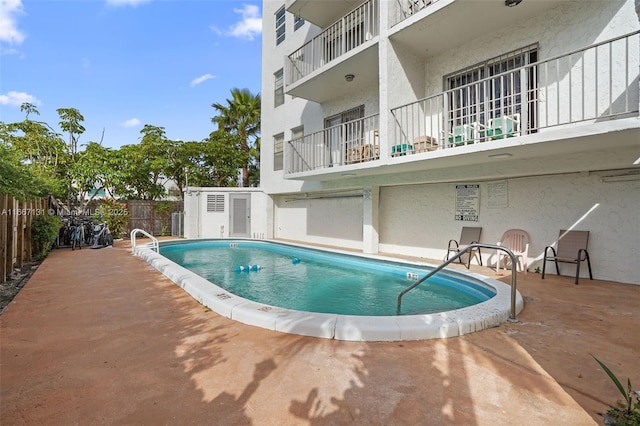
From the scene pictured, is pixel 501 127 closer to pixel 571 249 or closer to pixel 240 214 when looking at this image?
pixel 571 249

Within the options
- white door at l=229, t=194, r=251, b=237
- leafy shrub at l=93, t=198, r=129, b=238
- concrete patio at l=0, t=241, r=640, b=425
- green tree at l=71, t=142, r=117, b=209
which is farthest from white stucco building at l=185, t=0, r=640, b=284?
green tree at l=71, t=142, r=117, b=209

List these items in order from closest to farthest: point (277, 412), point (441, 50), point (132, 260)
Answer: point (277, 412) → point (441, 50) → point (132, 260)

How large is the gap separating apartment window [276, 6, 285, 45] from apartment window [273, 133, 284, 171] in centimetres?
493

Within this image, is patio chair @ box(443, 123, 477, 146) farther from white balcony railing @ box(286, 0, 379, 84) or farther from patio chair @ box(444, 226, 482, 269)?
white balcony railing @ box(286, 0, 379, 84)

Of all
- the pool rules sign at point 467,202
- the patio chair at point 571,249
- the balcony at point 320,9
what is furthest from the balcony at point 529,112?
the balcony at point 320,9

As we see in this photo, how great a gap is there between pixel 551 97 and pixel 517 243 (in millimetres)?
3529

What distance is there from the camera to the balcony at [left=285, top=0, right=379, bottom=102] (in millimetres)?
9242

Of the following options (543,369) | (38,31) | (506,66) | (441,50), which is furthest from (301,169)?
(543,369)

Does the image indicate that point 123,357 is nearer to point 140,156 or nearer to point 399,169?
point 399,169

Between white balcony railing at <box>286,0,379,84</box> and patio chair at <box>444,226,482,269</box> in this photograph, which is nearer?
patio chair at <box>444,226,482,269</box>

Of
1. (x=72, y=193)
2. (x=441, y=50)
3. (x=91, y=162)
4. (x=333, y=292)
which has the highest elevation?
(x=441, y=50)

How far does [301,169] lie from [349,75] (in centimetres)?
385

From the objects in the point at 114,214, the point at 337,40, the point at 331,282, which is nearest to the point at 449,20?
the point at 337,40

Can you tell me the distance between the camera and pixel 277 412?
2242 mm
